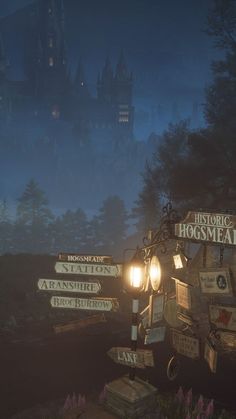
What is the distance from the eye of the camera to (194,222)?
7.94 meters

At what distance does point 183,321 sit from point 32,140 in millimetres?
161998

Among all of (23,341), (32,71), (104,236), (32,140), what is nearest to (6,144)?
(32,140)

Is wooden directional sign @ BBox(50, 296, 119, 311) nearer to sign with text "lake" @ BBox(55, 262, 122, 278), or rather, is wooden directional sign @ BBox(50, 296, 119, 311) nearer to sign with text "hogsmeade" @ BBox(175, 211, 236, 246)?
sign with text "lake" @ BBox(55, 262, 122, 278)

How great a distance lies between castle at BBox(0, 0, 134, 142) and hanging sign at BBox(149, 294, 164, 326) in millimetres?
149086

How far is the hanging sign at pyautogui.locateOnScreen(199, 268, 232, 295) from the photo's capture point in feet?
24.0

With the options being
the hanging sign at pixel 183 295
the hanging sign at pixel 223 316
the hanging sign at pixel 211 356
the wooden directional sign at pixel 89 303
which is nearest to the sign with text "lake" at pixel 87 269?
the wooden directional sign at pixel 89 303

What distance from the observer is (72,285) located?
9328 mm

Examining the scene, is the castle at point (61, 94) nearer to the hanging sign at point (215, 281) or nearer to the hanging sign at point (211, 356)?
the hanging sign at point (215, 281)

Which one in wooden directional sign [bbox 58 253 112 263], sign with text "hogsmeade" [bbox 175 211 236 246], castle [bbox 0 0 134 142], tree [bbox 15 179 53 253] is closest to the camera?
sign with text "hogsmeade" [bbox 175 211 236 246]

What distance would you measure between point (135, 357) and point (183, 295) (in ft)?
5.62

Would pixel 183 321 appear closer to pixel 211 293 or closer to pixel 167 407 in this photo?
pixel 211 293

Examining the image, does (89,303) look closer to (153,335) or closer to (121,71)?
(153,335)

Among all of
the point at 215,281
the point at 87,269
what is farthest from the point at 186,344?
the point at 87,269

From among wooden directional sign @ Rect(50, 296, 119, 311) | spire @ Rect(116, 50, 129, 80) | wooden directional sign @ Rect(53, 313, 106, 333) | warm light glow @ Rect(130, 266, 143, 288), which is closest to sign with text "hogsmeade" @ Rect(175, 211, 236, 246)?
warm light glow @ Rect(130, 266, 143, 288)
